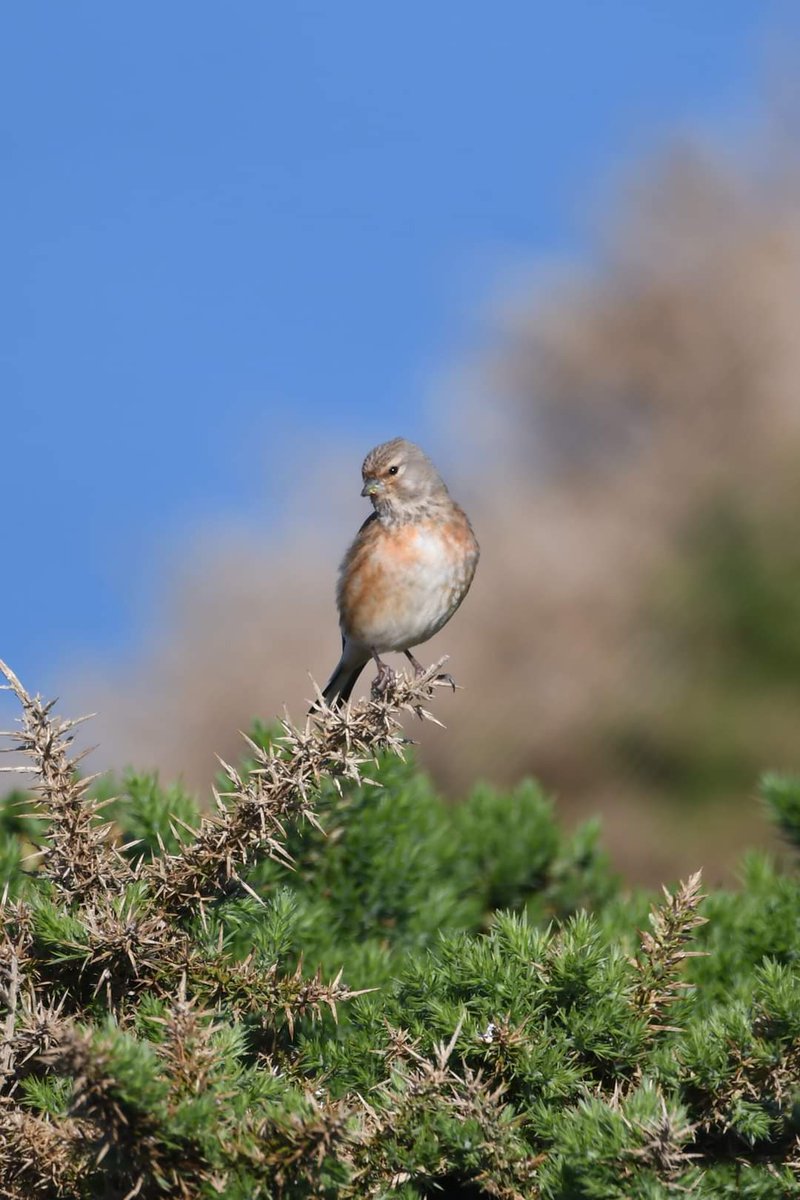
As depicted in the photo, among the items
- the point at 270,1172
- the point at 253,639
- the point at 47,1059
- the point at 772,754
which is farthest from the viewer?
the point at 253,639

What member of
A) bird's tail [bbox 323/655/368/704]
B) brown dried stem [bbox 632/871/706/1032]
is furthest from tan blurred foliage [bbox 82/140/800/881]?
brown dried stem [bbox 632/871/706/1032]

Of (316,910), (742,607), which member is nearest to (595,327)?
(742,607)

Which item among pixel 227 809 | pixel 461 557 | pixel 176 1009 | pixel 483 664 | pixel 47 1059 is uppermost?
pixel 483 664

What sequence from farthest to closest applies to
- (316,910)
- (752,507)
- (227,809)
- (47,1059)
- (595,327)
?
(595,327) < (752,507) < (316,910) < (227,809) < (47,1059)

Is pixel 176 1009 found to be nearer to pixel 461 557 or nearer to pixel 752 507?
pixel 461 557

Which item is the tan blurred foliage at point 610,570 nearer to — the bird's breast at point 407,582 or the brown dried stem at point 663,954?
the bird's breast at point 407,582

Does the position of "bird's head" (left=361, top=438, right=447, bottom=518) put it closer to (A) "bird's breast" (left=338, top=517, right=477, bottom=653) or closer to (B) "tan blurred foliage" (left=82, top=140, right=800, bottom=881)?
(A) "bird's breast" (left=338, top=517, right=477, bottom=653)

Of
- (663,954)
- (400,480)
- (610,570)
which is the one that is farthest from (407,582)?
(610,570)

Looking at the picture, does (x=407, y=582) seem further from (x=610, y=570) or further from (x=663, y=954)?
(x=610, y=570)
